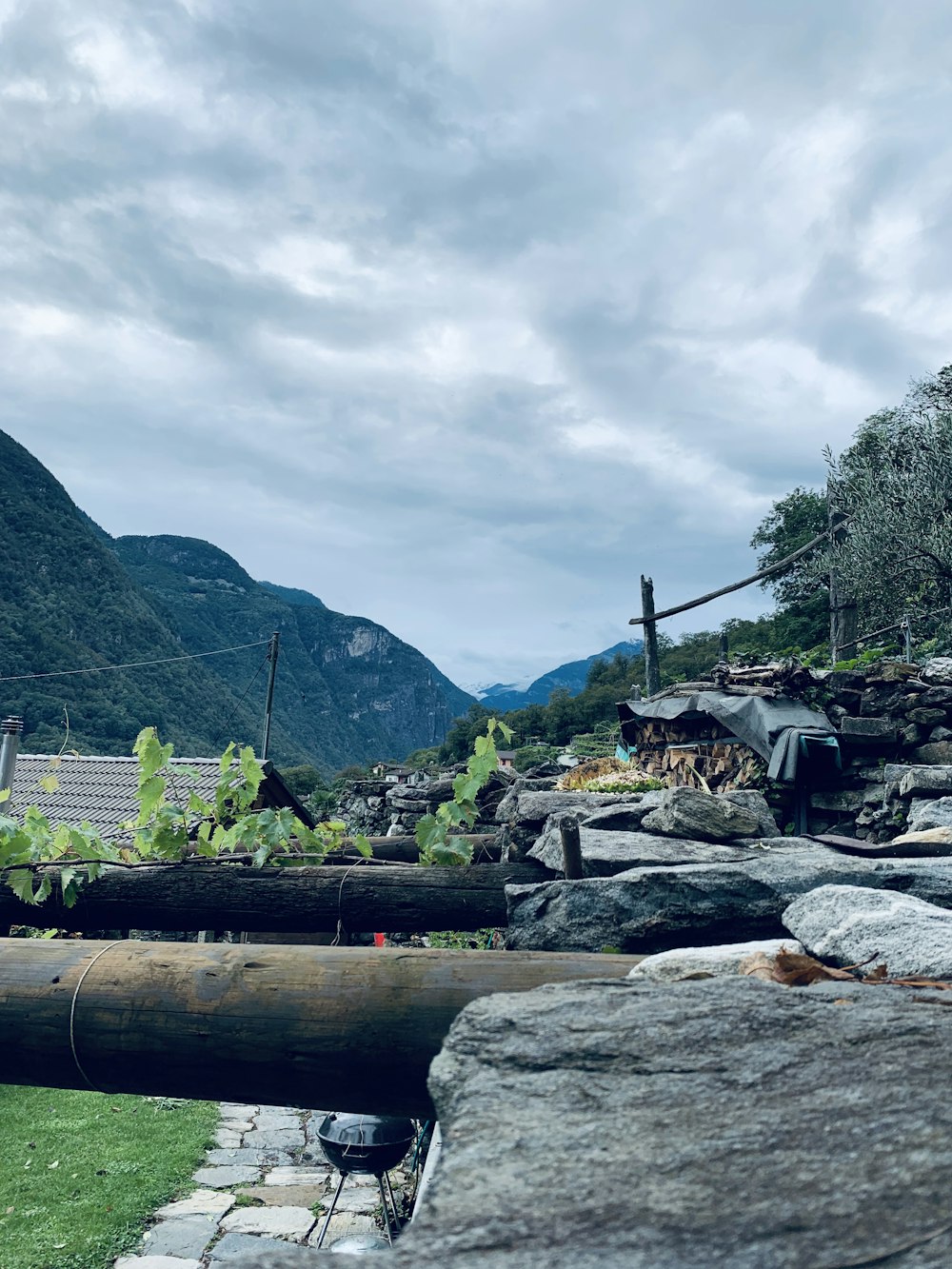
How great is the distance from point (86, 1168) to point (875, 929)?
937 centimetres

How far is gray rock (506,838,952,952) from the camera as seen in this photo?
2.84 metres

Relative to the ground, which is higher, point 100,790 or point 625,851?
point 625,851

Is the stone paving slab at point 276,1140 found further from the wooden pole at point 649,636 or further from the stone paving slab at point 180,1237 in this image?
the wooden pole at point 649,636

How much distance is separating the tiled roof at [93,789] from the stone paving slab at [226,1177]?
5.00 meters

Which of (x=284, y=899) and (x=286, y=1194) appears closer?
(x=284, y=899)

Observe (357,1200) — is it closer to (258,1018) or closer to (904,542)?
(258,1018)

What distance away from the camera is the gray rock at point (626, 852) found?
332 cm

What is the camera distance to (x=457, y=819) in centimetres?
385

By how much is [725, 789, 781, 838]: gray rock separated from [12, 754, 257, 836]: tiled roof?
8.85 m

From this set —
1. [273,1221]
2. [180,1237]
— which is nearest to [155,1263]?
[180,1237]

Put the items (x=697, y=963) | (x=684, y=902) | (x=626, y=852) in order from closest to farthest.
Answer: (x=697, y=963) < (x=684, y=902) < (x=626, y=852)

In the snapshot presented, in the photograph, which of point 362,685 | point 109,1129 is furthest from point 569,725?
point 362,685

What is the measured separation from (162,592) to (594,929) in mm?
107133

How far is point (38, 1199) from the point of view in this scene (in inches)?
304
